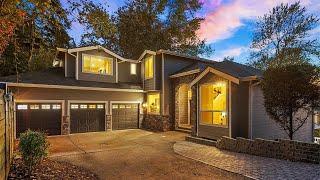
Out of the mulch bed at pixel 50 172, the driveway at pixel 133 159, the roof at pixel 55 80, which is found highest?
the roof at pixel 55 80

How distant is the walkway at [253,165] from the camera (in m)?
7.28

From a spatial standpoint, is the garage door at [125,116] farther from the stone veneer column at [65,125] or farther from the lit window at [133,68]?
the stone veneer column at [65,125]

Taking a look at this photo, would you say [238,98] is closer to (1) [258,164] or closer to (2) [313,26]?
(1) [258,164]

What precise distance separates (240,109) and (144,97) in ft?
32.1

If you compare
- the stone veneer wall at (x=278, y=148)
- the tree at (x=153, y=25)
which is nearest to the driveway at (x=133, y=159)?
the stone veneer wall at (x=278, y=148)

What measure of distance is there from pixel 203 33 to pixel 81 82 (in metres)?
19.2

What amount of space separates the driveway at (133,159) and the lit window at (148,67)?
6.81 meters

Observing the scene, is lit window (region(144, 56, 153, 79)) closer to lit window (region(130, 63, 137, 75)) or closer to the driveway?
lit window (region(130, 63, 137, 75))

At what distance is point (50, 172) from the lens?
7055mm

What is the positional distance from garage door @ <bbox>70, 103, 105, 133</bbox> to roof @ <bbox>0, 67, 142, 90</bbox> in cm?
151

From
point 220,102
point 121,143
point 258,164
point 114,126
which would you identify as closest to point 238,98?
point 220,102

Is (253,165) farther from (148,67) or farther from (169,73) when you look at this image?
(148,67)

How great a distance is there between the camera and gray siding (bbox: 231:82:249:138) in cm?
1208

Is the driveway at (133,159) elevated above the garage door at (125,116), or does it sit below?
below
